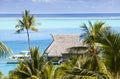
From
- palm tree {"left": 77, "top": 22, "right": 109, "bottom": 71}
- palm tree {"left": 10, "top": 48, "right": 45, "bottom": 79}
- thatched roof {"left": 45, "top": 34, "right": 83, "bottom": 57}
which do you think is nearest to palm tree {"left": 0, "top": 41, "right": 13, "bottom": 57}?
palm tree {"left": 77, "top": 22, "right": 109, "bottom": 71}

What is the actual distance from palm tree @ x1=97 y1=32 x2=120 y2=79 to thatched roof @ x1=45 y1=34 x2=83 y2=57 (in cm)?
3256

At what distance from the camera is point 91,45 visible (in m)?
12.3

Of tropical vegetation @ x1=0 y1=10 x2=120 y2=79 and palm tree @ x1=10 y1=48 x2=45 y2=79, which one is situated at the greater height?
tropical vegetation @ x1=0 y1=10 x2=120 y2=79

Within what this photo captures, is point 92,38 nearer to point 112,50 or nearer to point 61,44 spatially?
point 112,50

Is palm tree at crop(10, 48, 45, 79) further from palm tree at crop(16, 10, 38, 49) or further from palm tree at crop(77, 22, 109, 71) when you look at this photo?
palm tree at crop(16, 10, 38, 49)

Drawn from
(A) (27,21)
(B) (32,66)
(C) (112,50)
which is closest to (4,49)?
(C) (112,50)

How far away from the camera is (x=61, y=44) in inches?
1726

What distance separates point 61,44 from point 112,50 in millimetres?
35780

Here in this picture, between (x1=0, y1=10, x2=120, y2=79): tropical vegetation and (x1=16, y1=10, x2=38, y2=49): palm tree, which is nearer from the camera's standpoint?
(x1=0, y1=10, x2=120, y2=79): tropical vegetation

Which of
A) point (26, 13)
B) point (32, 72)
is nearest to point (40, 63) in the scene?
point (32, 72)

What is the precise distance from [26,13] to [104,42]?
80.1 feet

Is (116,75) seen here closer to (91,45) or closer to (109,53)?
(109,53)

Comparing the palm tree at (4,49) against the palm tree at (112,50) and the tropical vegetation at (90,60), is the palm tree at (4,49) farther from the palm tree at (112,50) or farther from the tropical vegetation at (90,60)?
the palm tree at (112,50)

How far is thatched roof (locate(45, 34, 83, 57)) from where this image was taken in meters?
42.1
